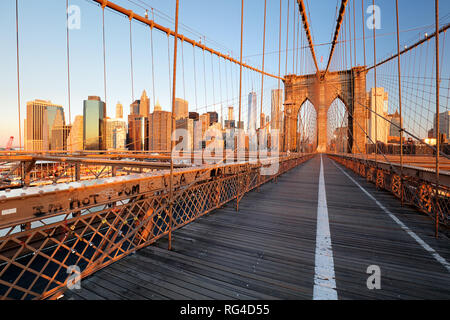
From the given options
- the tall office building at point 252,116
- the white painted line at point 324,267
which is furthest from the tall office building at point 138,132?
the white painted line at point 324,267

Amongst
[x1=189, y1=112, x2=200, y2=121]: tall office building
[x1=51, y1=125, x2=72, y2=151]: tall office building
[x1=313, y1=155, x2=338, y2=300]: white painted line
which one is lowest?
[x1=313, y1=155, x2=338, y2=300]: white painted line

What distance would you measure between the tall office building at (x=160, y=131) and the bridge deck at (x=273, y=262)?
14.7m

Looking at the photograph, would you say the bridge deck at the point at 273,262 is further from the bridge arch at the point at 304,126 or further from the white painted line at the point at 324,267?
the bridge arch at the point at 304,126

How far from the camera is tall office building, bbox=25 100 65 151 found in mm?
13828

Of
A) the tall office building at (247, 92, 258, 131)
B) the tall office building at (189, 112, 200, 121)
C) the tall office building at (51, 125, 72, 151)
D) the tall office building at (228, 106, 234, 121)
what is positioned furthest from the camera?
the tall office building at (228, 106, 234, 121)

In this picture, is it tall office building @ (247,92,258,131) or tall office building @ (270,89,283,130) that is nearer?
tall office building @ (270,89,283,130)

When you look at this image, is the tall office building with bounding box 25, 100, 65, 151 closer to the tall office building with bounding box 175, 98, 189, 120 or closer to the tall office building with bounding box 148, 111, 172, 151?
the tall office building with bounding box 148, 111, 172, 151

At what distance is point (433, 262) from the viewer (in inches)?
106

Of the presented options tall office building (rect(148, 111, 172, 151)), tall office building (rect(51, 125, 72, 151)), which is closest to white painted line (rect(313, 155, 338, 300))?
tall office building (rect(148, 111, 172, 151))

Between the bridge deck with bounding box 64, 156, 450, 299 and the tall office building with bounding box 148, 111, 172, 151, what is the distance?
14675 mm

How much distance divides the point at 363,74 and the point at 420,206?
35.9 meters

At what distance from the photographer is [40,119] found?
15.2 meters

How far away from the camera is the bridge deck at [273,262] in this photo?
2.11m
